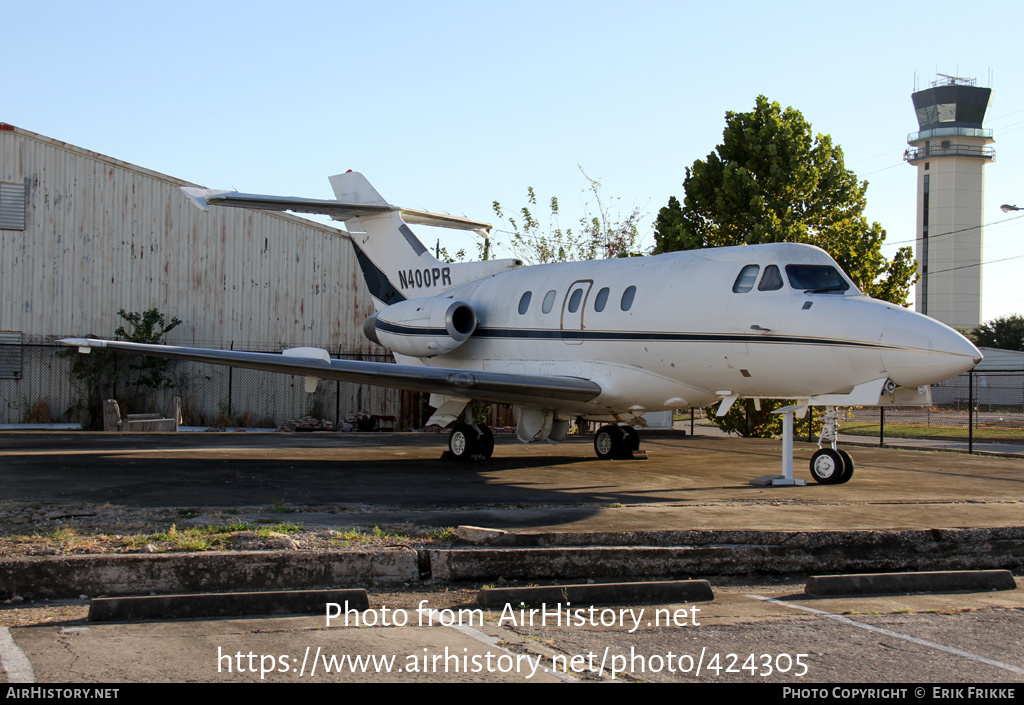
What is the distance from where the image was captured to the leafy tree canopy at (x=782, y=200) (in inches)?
870

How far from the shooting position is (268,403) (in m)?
27.4

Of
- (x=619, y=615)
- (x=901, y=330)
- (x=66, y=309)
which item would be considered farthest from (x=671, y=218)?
(x=619, y=615)

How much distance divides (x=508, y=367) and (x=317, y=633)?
11329mm

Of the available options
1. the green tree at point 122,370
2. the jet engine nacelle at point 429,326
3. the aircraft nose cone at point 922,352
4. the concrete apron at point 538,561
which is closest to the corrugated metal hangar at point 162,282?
the green tree at point 122,370

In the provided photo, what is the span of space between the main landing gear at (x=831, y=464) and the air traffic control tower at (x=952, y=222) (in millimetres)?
95828

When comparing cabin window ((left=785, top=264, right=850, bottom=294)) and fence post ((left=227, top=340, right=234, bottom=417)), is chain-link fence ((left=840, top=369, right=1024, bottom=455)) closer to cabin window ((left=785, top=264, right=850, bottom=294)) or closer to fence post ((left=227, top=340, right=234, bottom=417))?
cabin window ((left=785, top=264, right=850, bottom=294))

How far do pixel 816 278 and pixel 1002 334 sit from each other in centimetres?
9085

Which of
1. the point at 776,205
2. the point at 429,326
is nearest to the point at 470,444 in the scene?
the point at 429,326

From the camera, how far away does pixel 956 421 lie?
49.0 meters

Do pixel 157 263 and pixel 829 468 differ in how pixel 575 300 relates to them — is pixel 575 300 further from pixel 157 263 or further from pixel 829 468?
pixel 157 263

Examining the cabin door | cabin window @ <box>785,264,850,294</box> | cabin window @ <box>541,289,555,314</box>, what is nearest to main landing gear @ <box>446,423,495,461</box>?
the cabin door

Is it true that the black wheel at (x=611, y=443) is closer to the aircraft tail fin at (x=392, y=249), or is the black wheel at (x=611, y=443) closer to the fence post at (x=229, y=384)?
the aircraft tail fin at (x=392, y=249)

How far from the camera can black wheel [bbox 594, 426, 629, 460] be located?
53.7ft
